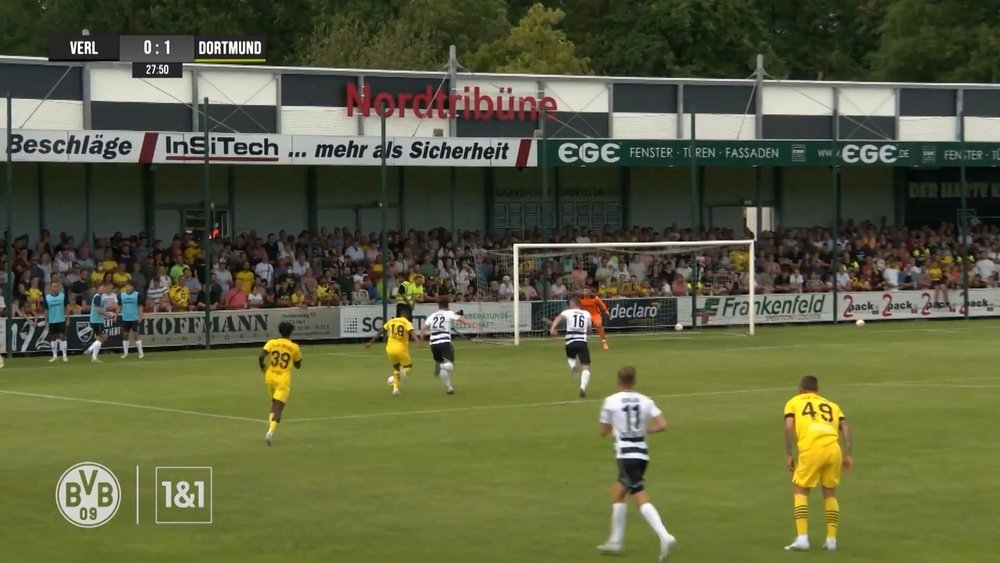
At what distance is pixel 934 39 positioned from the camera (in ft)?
254

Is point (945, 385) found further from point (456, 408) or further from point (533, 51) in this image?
point (533, 51)

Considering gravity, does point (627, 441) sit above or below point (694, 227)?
below

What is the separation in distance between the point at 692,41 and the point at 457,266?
30.9 m

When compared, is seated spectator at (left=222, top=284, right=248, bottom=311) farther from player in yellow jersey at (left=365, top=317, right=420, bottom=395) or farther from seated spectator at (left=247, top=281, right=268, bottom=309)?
player in yellow jersey at (left=365, top=317, right=420, bottom=395)

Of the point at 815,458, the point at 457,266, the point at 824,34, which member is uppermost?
the point at 824,34

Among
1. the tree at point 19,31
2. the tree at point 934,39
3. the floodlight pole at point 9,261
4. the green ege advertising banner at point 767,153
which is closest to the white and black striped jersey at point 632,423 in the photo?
the floodlight pole at point 9,261

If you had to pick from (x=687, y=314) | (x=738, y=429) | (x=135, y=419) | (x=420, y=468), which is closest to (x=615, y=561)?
(x=420, y=468)

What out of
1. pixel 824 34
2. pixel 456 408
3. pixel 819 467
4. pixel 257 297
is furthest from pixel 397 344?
pixel 824 34

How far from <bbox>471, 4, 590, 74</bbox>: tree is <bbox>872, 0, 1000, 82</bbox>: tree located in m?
16.1

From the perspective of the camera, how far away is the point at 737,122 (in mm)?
52656

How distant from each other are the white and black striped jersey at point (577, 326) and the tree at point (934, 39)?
51193mm

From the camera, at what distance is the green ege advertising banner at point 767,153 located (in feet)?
155

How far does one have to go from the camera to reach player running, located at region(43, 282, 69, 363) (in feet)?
120

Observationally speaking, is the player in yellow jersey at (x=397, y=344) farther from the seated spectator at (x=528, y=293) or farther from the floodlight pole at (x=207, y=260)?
the seated spectator at (x=528, y=293)
